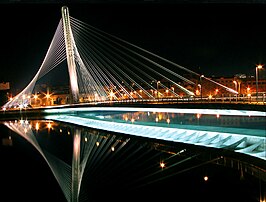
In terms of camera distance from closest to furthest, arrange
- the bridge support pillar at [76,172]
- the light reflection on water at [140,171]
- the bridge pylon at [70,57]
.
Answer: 1. the light reflection on water at [140,171]
2. the bridge support pillar at [76,172]
3. the bridge pylon at [70,57]

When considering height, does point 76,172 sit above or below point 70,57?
below

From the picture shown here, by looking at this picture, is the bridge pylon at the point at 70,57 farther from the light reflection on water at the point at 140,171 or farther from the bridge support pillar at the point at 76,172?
the light reflection on water at the point at 140,171

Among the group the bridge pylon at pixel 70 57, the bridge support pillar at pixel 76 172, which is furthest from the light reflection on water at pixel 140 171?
the bridge pylon at pixel 70 57

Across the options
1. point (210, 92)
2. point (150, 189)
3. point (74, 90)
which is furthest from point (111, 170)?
point (210, 92)

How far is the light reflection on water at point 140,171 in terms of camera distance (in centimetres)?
778

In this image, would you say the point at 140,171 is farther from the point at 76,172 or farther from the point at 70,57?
the point at 70,57

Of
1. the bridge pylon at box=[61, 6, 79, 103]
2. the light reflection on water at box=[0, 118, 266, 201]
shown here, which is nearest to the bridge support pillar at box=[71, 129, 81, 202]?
the light reflection on water at box=[0, 118, 266, 201]

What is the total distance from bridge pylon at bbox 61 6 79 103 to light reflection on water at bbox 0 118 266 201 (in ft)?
27.8

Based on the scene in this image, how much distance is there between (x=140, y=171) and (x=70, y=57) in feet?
53.5

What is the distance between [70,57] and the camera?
25.0m

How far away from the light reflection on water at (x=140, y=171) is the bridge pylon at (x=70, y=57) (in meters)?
8.49

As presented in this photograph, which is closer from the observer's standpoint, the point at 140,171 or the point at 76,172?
the point at 140,171

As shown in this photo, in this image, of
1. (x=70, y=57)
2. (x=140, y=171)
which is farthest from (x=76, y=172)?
(x=70, y=57)

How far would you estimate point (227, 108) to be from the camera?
12289 mm
